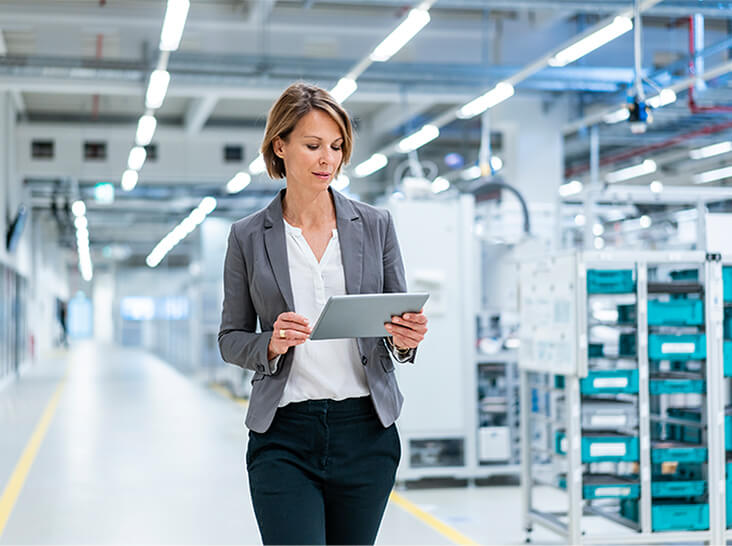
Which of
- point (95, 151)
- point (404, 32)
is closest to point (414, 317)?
point (404, 32)

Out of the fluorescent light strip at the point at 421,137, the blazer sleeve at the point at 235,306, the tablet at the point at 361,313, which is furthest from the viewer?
the fluorescent light strip at the point at 421,137

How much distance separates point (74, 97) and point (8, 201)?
2.33 meters

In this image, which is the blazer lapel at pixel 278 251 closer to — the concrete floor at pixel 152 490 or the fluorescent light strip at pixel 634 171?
the concrete floor at pixel 152 490

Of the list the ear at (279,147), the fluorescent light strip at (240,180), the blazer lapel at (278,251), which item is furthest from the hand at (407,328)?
the fluorescent light strip at (240,180)

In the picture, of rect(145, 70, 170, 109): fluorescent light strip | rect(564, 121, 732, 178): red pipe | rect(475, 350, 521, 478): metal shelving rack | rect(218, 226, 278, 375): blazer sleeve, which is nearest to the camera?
rect(218, 226, 278, 375): blazer sleeve

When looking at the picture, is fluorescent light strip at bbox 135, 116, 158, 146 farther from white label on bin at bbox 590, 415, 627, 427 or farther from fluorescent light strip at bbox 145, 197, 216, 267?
white label on bin at bbox 590, 415, 627, 427

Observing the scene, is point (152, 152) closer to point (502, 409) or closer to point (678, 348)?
point (502, 409)

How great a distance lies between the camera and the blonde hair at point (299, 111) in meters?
1.89

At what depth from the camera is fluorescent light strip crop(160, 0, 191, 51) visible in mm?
6289

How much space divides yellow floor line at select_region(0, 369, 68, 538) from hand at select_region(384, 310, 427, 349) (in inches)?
170

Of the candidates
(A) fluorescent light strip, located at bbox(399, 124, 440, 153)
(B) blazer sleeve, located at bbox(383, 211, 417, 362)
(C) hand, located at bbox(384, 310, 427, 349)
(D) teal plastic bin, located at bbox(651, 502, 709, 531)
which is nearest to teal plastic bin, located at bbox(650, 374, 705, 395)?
(D) teal plastic bin, located at bbox(651, 502, 709, 531)

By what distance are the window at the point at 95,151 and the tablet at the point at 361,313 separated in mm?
14603

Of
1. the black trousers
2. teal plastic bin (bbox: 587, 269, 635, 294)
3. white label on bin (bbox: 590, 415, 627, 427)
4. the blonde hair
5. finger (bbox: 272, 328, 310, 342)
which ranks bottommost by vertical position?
white label on bin (bbox: 590, 415, 627, 427)

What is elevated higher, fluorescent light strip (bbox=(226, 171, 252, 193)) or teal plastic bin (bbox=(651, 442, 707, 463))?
fluorescent light strip (bbox=(226, 171, 252, 193))
